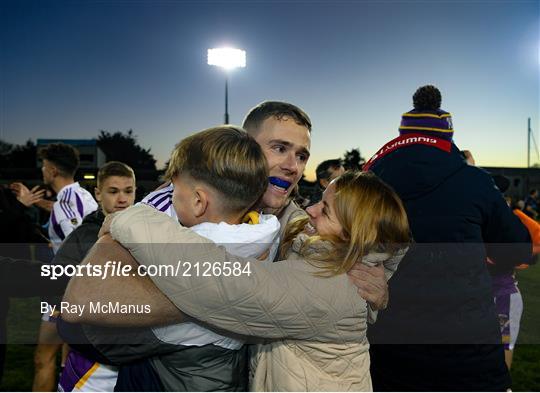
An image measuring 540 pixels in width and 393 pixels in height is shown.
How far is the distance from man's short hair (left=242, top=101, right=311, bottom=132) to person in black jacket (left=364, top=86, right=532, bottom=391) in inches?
22.3

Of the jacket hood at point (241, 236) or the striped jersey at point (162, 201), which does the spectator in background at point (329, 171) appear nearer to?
the striped jersey at point (162, 201)

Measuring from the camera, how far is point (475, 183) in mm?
2160

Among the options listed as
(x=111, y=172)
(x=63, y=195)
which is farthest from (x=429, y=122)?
(x=63, y=195)

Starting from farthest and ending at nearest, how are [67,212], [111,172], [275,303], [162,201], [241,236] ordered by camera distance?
1. [67,212]
2. [111,172]
3. [162,201]
4. [241,236]
5. [275,303]

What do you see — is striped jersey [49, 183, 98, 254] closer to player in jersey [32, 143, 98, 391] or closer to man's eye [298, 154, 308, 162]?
player in jersey [32, 143, 98, 391]

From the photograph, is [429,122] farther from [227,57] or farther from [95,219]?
[227,57]

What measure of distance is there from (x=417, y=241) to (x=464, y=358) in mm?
590

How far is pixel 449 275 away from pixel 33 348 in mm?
5293

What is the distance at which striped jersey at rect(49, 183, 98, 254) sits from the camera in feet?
15.8

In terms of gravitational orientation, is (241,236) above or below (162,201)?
below

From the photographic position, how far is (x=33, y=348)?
18.4ft

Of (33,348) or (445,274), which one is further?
(33,348)

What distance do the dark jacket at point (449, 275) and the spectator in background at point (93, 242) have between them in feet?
4.54

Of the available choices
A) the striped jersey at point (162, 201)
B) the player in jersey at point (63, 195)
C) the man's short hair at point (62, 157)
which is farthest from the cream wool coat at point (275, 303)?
the man's short hair at point (62, 157)
